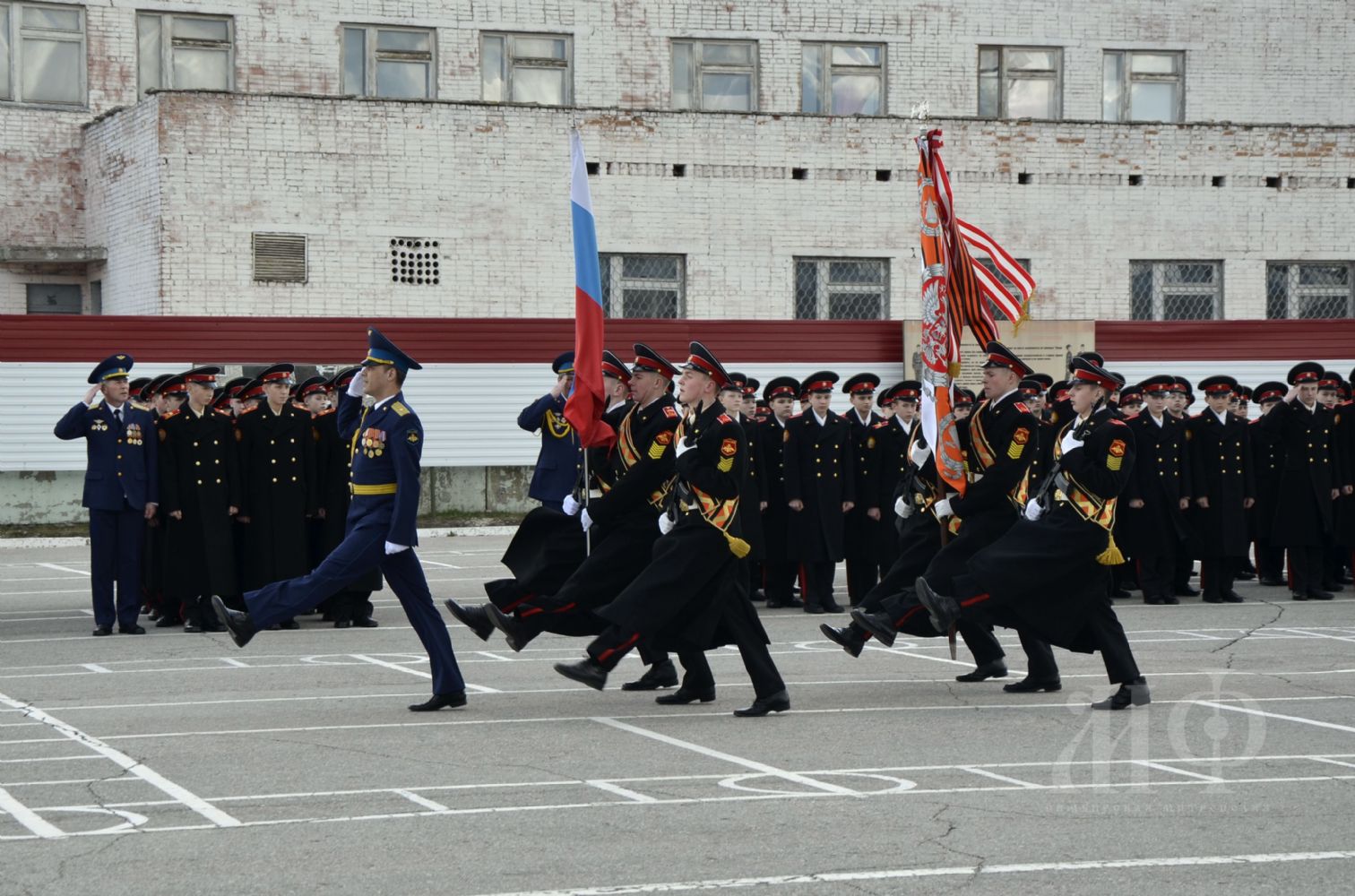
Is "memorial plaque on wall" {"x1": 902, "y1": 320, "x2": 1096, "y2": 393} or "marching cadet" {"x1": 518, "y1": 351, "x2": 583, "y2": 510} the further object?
"memorial plaque on wall" {"x1": 902, "y1": 320, "x2": 1096, "y2": 393}

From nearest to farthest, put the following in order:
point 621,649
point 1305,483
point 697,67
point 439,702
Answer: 1. point 621,649
2. point 439,702
3. point 1305,483
4. point 697,67

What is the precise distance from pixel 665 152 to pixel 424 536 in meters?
8.52

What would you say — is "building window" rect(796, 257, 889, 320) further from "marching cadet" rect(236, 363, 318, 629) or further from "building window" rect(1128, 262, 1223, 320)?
"marching cadet" rect(236, 363, 318, 629)

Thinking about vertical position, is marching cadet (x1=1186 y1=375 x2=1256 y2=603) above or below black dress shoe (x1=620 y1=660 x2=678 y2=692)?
above

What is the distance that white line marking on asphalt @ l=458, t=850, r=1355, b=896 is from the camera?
249 inches

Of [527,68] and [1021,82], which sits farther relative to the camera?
[1021,82]

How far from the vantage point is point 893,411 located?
17609mm

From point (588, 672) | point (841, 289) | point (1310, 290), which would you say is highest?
point (1310, 290)

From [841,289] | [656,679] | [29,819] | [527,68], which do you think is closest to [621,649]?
[656,679]

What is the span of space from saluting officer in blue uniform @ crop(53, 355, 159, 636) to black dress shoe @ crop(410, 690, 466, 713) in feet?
16.5

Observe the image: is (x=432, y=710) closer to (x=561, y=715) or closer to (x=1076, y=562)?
(x=561, y=715)

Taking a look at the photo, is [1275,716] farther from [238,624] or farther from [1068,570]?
[238,624]

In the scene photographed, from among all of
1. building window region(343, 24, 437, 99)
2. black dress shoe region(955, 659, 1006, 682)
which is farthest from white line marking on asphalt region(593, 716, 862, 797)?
building window region(343, 24, 437, 99)

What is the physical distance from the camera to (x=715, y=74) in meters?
32.5
